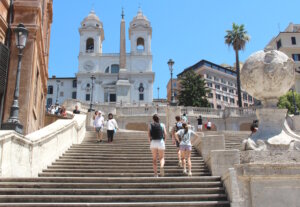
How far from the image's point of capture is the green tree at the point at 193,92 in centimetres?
5761

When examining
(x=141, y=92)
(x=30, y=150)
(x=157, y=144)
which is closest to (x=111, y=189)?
(x=157, y=144)

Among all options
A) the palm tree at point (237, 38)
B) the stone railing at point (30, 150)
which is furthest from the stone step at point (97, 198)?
the palm tree at point (237, 38)

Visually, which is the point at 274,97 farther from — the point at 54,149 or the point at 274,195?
the point at 54,149

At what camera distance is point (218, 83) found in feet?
320

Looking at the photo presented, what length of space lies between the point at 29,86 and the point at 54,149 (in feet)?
14.8

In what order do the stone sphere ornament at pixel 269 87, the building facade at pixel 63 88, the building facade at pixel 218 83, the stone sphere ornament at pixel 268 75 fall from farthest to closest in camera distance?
the building facade at pixel 63 88, the building facade at pixel 218 83, the stone sphere ornament at pixel 268 75, the stone sphere ornament at pixel 269 87

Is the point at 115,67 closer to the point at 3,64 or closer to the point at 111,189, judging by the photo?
the point at 3,64

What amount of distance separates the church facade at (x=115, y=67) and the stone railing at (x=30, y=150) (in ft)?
212

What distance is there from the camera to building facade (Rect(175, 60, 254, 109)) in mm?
94250

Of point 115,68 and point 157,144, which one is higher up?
point 115,68

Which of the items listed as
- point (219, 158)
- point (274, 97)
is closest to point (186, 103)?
point (219, 158)

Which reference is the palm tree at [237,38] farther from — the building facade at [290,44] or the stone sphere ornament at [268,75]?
the stone sphere ornament at [268,75]

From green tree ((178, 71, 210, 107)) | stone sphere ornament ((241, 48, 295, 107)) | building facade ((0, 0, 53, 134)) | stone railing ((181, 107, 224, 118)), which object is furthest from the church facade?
stone sphere ornament ((241, 48, 295, 107))

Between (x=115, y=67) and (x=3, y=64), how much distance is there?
72.8 m
